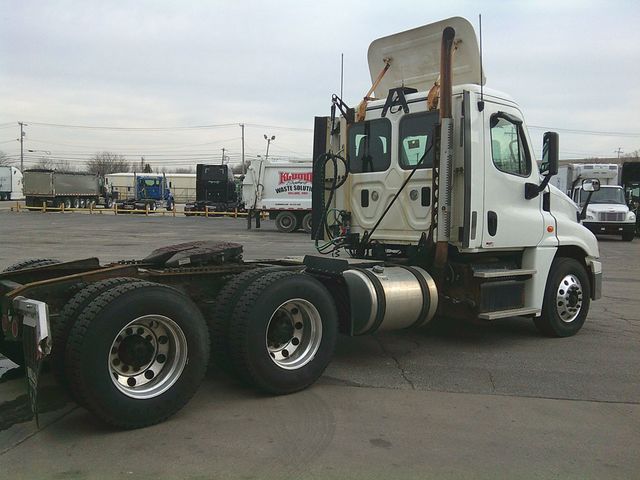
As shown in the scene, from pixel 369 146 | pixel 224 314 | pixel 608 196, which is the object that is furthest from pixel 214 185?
pixel 224 314

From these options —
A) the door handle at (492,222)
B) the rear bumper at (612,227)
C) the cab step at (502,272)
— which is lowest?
the cab step at (502,272)

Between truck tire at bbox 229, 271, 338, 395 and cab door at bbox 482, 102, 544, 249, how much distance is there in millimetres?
2166

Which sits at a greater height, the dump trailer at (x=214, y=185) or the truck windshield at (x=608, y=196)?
the dump trailer at (x=214, y=185)

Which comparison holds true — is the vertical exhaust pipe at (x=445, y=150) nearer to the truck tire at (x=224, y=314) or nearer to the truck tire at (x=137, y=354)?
the truck tire at (x=224, y=314)

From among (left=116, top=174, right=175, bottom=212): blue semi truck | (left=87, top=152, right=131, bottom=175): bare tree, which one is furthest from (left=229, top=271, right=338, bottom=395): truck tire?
(left=87, top=152, right=131, bottom=175): bare tree

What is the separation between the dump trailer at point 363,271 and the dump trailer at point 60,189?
4390 cm

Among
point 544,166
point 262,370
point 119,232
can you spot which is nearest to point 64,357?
point 262,370

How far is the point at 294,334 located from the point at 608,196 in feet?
72.3

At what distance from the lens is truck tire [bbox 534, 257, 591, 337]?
665cm

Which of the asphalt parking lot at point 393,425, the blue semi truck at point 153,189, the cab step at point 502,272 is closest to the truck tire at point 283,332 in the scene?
the asphalt parking lot at point 393,425

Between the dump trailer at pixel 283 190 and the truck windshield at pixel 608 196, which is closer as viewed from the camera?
the truck windshield at pixel 608 196

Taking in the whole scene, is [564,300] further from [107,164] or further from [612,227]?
[107,164]

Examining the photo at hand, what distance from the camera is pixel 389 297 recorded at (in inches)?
213

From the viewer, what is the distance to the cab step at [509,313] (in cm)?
603
